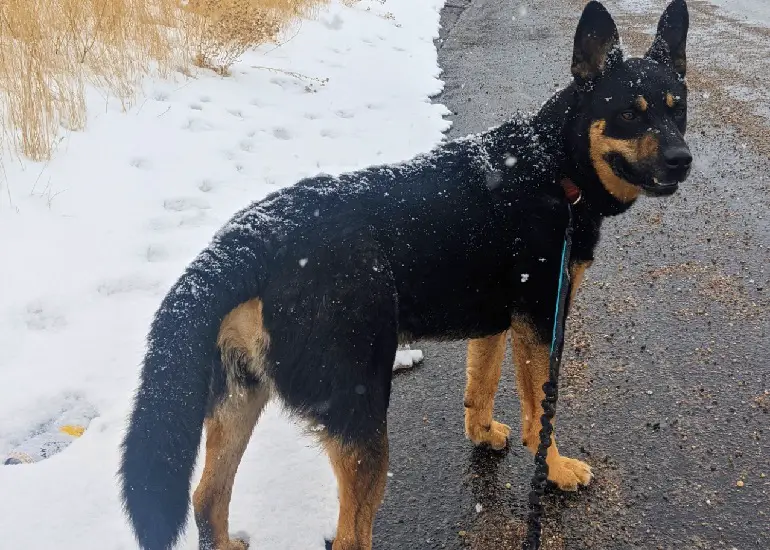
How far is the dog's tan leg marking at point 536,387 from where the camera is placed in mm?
2768

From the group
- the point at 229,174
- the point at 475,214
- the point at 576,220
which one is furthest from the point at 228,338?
the point at 229,174

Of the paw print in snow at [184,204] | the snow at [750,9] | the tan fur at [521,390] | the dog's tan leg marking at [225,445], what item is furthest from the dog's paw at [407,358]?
the snow at [750,9]

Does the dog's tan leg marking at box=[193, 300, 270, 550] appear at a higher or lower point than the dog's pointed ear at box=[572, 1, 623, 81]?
lower

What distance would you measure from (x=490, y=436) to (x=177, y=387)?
1768mm

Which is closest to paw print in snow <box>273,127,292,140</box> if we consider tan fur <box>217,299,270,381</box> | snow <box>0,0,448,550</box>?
snow <box>0,0,448,550</box>

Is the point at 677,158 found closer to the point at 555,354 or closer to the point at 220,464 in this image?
the point at 555,354

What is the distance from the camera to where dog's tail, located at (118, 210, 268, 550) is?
5.81 ft

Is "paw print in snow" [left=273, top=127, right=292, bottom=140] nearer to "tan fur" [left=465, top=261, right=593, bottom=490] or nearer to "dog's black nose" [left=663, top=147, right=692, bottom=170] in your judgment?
"tan fur" [left=465, top=261, right=593, bottom=490]

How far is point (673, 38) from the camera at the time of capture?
305 centimetres

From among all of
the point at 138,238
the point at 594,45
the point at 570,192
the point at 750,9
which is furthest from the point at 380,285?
the point at 750,9

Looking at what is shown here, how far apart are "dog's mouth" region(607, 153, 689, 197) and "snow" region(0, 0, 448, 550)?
1.70 m

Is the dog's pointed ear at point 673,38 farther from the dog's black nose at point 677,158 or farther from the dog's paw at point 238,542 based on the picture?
the dog's paw at point 238,542

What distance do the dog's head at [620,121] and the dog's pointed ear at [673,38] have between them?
7.9 inches

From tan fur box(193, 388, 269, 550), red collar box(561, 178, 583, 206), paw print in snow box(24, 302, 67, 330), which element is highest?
red collar box(561, 178, 583, 206)
